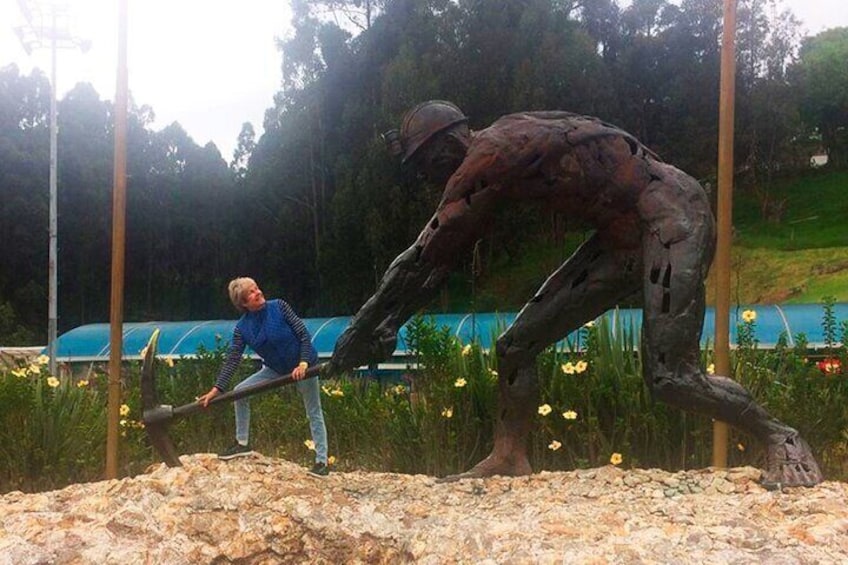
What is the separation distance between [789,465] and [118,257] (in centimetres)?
326

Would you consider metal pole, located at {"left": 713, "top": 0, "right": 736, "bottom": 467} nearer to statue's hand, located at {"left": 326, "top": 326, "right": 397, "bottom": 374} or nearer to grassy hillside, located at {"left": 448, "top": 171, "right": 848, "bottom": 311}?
statue's hand, located at {"left": 326, "top": 326, "right": 397, "bottom": 374}

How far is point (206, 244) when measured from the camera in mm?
22625

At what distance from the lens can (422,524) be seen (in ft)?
11.0

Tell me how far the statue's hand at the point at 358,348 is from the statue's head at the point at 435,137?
707 millimetres

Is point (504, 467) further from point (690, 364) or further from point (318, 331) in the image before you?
point (318, 331)

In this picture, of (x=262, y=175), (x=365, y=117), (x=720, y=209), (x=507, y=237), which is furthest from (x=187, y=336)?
(x=720, y=209)

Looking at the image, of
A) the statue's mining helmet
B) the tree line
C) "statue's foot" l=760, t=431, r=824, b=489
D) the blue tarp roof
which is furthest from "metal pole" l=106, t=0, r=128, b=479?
the tree line

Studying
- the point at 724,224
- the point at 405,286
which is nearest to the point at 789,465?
the point at 724,224

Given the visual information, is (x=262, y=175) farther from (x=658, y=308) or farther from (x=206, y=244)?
(x=658, y=308)

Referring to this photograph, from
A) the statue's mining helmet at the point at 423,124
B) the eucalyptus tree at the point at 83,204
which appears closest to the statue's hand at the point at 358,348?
the statue's mining helmet at the point at 423,124

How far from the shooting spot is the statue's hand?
377 centimetres

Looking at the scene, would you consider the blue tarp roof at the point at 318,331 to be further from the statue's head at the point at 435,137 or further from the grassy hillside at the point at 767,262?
the statue's head at the point at 435,137

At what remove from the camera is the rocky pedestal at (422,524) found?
2.98 metres

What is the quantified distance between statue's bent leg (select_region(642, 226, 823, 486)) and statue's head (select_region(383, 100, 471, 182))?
0.90 m
